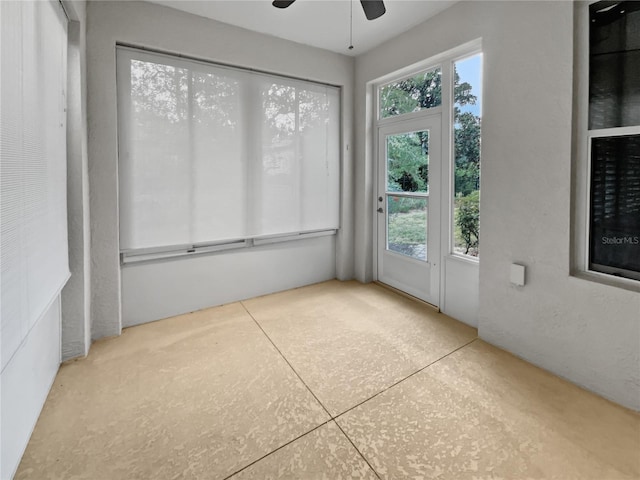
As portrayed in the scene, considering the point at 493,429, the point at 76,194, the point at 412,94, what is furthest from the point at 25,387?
the point at 412,94

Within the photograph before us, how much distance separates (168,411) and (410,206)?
2.72 m

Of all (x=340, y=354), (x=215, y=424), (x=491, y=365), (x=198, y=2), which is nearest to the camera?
(x=215, y=424)

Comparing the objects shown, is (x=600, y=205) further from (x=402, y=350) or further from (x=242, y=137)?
(x=242, y=137)

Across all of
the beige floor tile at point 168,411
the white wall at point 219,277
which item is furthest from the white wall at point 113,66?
the beige floor tile at point 168,411

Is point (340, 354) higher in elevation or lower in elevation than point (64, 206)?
lower

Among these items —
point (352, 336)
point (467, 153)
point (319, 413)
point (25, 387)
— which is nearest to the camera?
point (25, 387)

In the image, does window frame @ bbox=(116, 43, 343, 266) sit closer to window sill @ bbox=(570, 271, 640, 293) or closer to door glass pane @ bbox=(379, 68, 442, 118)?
door glass pane @ bbox=(379, 68, 442, 118)


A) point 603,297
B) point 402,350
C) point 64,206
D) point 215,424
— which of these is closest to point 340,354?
point 402,350

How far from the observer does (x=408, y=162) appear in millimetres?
3279

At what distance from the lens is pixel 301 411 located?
5.67ft

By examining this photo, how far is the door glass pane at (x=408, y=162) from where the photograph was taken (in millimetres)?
Result: 3098

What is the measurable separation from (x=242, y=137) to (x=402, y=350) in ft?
7.92

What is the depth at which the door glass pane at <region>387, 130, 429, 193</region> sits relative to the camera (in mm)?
3098

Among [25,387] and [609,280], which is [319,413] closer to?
[25,387]
